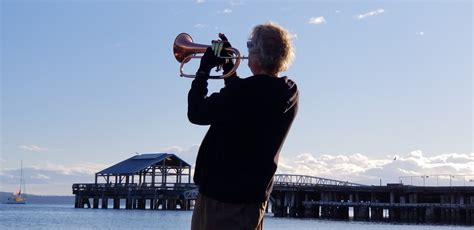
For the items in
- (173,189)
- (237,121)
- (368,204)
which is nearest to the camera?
(237,121)

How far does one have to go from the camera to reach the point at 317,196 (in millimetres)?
58906

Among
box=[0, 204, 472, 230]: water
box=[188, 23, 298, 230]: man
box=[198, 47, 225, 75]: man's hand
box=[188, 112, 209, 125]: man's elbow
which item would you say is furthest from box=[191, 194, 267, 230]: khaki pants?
box=[0, 204, 472, 230]: water

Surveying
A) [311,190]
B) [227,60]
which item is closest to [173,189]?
[311,190]

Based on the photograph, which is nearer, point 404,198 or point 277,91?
point 277,91

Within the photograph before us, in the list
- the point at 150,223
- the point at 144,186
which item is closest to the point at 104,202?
the point at 144,186

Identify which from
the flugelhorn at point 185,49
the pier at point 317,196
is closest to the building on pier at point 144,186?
the pier at point 317,196

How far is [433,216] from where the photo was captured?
49.4 metres

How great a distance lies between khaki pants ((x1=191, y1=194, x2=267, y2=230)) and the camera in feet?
10.4

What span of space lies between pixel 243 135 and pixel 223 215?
342 millimetres

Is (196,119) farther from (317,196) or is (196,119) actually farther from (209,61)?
(317,196)

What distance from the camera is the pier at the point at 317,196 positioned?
50281mm

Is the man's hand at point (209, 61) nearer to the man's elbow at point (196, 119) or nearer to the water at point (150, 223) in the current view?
the man's elbow at point (196, 119)

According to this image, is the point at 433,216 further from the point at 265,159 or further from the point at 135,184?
the point at 265,159

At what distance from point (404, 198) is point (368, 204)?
2.49m
